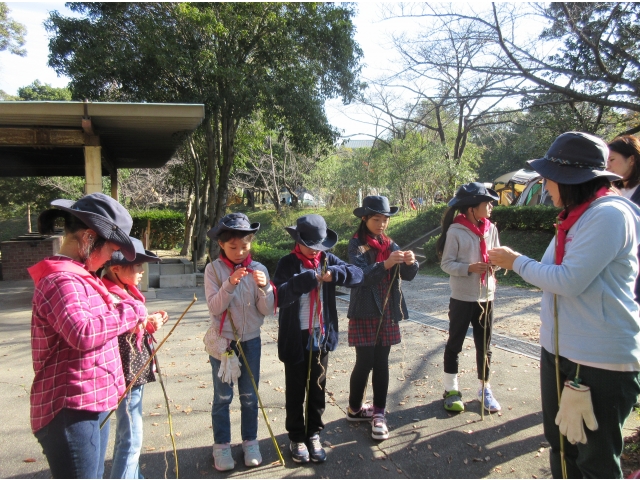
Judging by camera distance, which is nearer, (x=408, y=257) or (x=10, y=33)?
(x=408, y=257)

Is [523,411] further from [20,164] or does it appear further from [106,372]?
[20,164]

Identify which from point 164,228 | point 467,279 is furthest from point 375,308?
point 164,228

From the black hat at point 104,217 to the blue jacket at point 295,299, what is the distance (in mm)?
1135

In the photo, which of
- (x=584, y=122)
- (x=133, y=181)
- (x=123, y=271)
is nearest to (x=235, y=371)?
(x=123, y=271)

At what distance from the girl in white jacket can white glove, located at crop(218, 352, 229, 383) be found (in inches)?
73.9

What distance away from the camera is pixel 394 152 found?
70.6 ft

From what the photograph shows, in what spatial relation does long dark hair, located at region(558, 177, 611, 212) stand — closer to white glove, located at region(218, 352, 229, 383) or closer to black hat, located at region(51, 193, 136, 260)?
black hat, located at region(51, 193, 136, 260)

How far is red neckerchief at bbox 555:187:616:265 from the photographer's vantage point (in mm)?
2078

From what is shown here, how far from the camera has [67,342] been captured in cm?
175

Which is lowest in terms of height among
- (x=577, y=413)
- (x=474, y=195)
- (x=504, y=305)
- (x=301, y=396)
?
(x=504, y=305)

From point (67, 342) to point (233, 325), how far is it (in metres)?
1.26

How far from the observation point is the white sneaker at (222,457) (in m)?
2.91

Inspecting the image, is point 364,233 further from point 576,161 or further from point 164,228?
point 164,228

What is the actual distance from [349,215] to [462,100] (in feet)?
36.8
